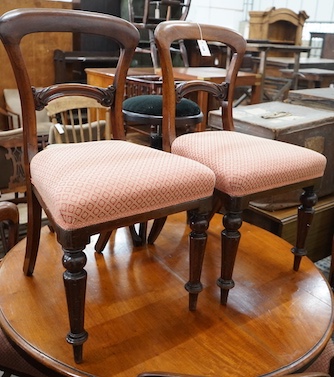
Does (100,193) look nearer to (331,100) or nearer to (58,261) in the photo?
(58,261)

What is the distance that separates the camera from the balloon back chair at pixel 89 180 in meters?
0.87

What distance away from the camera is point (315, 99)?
2.36 meters

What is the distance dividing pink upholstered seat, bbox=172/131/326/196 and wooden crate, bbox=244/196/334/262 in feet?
2.07

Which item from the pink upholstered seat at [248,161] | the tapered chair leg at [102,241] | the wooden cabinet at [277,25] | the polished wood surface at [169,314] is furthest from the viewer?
the wooden cabinet at [277,25]

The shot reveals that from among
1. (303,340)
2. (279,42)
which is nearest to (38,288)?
(303,340)

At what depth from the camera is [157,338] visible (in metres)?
1.06

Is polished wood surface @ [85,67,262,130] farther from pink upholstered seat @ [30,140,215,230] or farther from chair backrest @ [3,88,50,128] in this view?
pink upholstered seat @ [30,140,215,230]

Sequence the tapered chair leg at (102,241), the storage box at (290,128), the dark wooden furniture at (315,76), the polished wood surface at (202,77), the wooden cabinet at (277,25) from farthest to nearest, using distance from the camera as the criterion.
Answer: the wooden cabinet at (277,25) → the dark wooden furniture at (315,76) → the polished wood surface at (202,77) → the storage box at (290,128) → the tapered chair leg at (102,241)

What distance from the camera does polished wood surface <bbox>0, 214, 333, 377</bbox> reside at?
38.9 inches

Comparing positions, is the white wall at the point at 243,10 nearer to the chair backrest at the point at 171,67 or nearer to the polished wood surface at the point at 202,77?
the polished wood surface at the point at 202,77

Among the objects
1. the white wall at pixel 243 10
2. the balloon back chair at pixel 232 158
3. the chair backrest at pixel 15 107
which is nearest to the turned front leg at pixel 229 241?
the balloon back chair at pixel 232 158

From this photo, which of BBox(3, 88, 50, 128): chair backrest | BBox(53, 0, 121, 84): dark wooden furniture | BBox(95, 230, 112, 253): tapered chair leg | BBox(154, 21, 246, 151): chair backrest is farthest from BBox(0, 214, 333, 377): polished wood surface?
BBox(53, 0, 121, 84): dark wooden furniture

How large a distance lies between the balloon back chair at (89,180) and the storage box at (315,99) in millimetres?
1440

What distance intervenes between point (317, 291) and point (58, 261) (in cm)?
87
